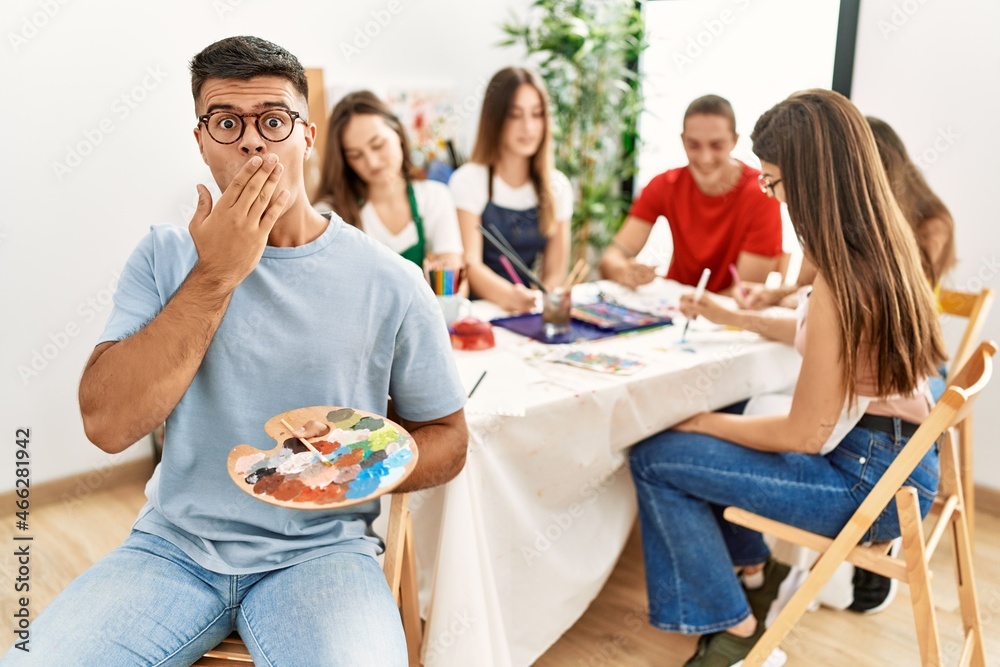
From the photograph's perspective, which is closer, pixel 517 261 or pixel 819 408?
pixel 819 408

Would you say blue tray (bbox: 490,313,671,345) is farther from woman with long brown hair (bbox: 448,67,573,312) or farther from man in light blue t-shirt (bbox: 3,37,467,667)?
man in light blue t-shirt (bbox: 3,37,467,667)

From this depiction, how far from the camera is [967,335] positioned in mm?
2004

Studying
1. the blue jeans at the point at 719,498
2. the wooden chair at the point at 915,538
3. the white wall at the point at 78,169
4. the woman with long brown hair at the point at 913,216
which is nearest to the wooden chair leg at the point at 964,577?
the wooden chair at the point at 915,538

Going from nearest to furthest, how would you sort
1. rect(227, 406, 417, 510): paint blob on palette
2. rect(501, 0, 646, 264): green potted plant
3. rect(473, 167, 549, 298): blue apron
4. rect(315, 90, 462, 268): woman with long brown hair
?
rect(227, 406, 417, 510): paint blob on palette
rect(315, 90, 462, 268): woman with long brown hair
rect(473, 167, 549, 298): blue apron
rect(501, 0, 646, 264): green potted plant

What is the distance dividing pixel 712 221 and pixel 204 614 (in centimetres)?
191

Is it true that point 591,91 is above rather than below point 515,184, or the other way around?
above

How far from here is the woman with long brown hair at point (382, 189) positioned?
225cm

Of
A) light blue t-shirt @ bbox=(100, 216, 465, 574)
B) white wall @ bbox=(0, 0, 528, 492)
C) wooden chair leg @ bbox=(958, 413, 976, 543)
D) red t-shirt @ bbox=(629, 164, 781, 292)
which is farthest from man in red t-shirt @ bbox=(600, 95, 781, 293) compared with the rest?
white wall @ bbox=(0, 0, 528, 492)

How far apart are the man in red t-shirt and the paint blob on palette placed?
55.9 inches

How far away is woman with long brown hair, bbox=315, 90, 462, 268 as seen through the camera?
225cm

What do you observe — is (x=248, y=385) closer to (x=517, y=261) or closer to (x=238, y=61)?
(x=238, y=61)

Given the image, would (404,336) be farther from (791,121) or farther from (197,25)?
(197,25)

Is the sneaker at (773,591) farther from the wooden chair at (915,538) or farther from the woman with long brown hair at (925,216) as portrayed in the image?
the woman with long brown hair at (925,216)

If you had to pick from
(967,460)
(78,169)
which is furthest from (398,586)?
(78,169)
